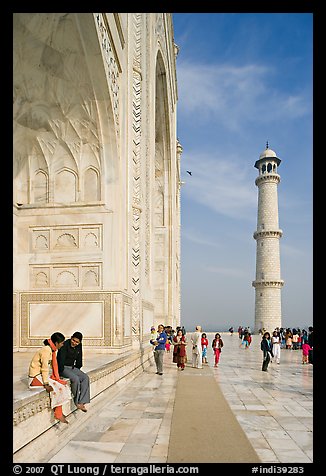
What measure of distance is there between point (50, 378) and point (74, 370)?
59cm

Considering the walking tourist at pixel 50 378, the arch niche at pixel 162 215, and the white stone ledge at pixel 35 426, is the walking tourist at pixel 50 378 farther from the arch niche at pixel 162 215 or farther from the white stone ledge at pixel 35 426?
the arch niche at pixel 162 215

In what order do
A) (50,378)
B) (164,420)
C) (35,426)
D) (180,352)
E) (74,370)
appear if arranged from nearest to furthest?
1. (35,426)
2. (50,378)
3. (74,370)
4. (164,420)
5. (180,352)

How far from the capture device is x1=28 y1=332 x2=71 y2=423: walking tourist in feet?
14.6

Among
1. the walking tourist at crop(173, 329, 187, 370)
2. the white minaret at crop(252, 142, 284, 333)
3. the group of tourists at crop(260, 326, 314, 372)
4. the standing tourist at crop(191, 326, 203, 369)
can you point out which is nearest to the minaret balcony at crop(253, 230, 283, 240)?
the white minaret at crop(252, 142, 284, 333)

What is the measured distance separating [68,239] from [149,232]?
3.73 m

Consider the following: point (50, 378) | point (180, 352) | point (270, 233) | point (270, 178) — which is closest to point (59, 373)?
point (50, 378)

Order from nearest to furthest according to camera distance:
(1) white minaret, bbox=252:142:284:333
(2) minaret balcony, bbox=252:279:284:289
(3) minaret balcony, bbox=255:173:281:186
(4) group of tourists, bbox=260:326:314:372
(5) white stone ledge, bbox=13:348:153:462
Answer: (5) white stone ledge, bbox=13:348:153:462, (4) group of tourists, bbox=260:326:314:372, (2) minaret balcony, bbox=252:279:284:289, (1) white minaret, bbox=252:142:284:333, (3) minaret balcony, bbox=255:173:281:186

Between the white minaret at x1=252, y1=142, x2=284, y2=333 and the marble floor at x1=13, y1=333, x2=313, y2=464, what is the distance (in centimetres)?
2613

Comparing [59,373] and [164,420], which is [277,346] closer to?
[164,420]

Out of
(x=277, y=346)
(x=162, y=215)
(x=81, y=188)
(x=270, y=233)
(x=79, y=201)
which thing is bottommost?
(x=277, y=346)

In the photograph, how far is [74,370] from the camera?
517cm

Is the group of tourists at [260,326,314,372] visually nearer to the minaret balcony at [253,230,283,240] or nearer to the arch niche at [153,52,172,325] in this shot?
the arch niche at [153,52,172,325]
